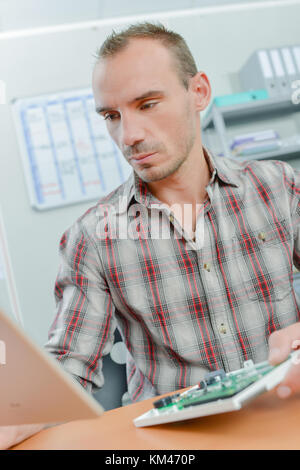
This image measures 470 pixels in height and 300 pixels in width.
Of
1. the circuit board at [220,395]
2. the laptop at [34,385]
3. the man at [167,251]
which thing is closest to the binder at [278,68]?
the man at [167,251]

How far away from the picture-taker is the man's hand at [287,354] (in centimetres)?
49

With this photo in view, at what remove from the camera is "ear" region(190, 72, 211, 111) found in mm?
1247

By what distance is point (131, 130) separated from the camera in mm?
1052

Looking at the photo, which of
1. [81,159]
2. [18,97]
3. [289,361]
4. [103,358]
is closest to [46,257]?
[81,159]

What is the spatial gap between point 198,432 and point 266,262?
2.09ft

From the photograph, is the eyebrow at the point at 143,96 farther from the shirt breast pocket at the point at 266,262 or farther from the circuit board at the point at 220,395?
the circuit board at the point at 220,395

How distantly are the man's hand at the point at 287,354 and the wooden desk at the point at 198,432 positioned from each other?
0.02 m

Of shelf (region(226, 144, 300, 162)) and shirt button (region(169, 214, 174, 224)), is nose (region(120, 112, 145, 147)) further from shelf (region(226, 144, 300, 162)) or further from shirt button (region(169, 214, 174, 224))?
shelf (region(226, 144, 300, 162))

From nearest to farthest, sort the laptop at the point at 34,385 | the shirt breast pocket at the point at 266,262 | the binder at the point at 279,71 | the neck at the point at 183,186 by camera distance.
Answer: the laptop at the point at 34,385
the shirt breast pocket at the point at 266,262
the neck at the point at 183,186
the binder at the point at 279,71

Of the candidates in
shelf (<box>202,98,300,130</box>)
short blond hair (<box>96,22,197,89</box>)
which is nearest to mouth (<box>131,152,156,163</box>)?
short blond hair (<box>96,22,197,89</box>)

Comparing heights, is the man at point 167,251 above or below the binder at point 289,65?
below

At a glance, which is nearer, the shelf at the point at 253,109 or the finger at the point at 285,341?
the finger at the point at 285,341
